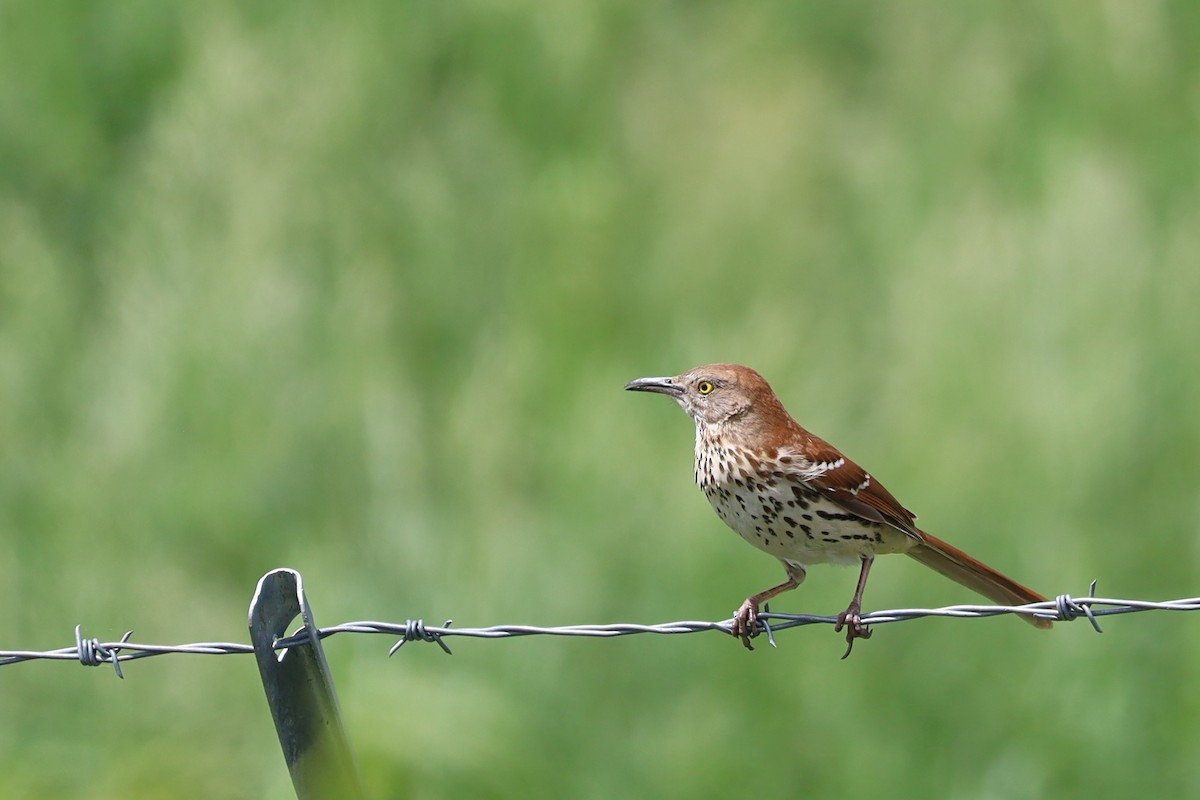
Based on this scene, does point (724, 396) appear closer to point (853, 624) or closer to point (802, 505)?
point (802, 505)

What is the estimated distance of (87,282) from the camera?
395 inches

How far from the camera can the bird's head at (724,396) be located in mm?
4906

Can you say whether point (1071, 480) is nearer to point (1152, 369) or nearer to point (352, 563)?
point (1152, 369)

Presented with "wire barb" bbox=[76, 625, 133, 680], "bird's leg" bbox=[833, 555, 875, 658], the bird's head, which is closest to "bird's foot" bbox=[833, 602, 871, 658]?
"bird's leg" bbox=[833, 555, 875, 658]

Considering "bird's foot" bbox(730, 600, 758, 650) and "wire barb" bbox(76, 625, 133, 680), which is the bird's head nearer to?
"bird's foot" bbox(730, 600, 758, 650)

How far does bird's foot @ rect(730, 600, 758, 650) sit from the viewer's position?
4.70 metres

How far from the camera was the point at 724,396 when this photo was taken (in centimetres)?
503

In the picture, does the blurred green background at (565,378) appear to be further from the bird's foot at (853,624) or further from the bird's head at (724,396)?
the bird's foot at (853,624)

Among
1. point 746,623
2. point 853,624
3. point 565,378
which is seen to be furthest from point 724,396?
Result: point 565,378

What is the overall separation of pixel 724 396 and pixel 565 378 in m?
3.26

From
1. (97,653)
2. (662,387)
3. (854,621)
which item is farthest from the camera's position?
(662,387)

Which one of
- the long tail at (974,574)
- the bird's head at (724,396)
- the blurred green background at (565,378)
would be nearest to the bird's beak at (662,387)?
the bird's head at (724,396)

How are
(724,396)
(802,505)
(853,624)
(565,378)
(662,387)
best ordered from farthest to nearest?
(565,378), (662,387), (724,396), (802,505), (853,624)

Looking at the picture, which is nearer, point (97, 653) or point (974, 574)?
point (97, 653)
